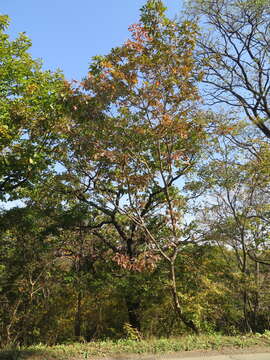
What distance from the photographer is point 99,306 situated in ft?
49.7

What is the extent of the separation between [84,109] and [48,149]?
6.42ft

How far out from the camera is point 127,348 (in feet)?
15.4

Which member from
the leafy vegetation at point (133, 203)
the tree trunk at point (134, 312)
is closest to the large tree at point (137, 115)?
the leafy vegetation at point (133, 203)

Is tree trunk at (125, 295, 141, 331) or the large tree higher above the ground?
the large tree

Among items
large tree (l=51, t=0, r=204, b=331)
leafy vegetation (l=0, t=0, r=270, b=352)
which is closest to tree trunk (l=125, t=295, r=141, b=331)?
leafy vegetation (l=0, t=0, r=270, b=352)

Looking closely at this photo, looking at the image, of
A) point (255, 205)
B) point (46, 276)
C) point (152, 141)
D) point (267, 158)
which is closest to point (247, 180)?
point (255, 205)

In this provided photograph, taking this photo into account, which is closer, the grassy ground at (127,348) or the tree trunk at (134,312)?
the grassy ground at (127,348)

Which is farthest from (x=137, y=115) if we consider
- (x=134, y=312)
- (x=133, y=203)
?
(x=134, y=312)

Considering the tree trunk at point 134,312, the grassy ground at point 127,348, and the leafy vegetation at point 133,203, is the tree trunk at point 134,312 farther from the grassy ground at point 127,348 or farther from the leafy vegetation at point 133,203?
the grassy ground at point 127,348

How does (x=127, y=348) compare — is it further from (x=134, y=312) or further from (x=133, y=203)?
(x=134, y=312)

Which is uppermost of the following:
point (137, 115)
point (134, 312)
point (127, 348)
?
point (137, 115)

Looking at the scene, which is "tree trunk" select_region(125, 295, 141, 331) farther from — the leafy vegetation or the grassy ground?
the grassy ground

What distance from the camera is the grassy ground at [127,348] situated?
4.35m

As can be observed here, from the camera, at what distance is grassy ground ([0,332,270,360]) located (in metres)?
4.35
